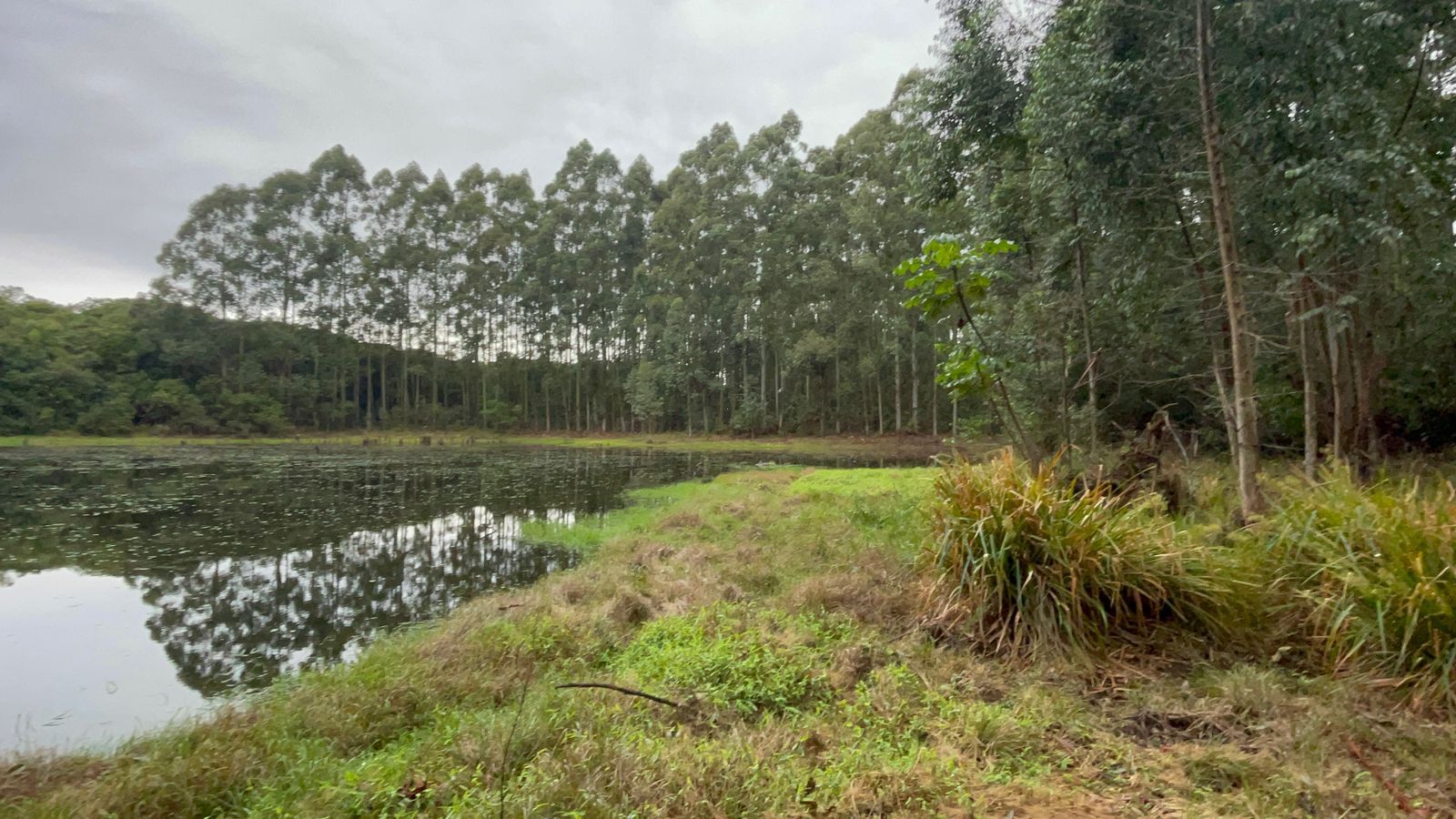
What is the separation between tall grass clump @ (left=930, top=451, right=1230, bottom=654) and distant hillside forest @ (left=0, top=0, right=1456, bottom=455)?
1678 millimetres

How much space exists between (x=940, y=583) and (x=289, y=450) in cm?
3507

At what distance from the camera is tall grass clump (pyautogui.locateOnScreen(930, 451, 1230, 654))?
4.23m

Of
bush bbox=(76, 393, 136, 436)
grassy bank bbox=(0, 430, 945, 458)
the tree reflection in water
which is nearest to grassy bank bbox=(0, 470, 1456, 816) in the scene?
the tree reflection in water

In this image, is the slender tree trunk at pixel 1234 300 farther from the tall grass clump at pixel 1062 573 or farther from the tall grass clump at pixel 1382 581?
the tall grass clump at pixel 1062 573

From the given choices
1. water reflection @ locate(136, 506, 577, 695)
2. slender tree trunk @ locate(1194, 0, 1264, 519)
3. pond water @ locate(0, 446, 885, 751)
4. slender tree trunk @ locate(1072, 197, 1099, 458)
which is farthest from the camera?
slender tree trunk @ locate(1072, 197, 1099, 458)

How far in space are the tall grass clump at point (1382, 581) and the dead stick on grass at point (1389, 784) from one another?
0.74 m

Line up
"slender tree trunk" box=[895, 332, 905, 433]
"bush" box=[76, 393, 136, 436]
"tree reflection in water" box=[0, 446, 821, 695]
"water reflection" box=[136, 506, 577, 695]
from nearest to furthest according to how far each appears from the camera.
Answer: "water reflection" box=[136, 506, 577, 695], "tree reflection in water" box=[0, 446, 821, 695], "slender tree trunk" box=[895, 332, 905, 433], "bush" box=[76, 393, 136, 436]

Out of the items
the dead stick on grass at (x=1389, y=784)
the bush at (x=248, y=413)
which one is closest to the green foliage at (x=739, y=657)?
the dead stick on grass at (x=1389, y=784)

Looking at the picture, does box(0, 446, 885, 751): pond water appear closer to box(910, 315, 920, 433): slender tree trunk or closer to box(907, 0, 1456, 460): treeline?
box(907, 0, 1456, 460): treeline

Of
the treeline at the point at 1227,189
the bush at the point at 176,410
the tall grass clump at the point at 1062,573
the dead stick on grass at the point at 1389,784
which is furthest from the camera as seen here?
the bush at the point at 176,410

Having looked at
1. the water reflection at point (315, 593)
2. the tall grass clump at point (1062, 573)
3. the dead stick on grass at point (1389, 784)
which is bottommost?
the water reflection at point (315, 593)

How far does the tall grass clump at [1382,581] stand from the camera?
3.35 meters

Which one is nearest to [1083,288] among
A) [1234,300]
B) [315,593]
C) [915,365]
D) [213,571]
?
[1234,300]

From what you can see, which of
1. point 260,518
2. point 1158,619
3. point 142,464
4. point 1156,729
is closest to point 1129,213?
point 1158,619
